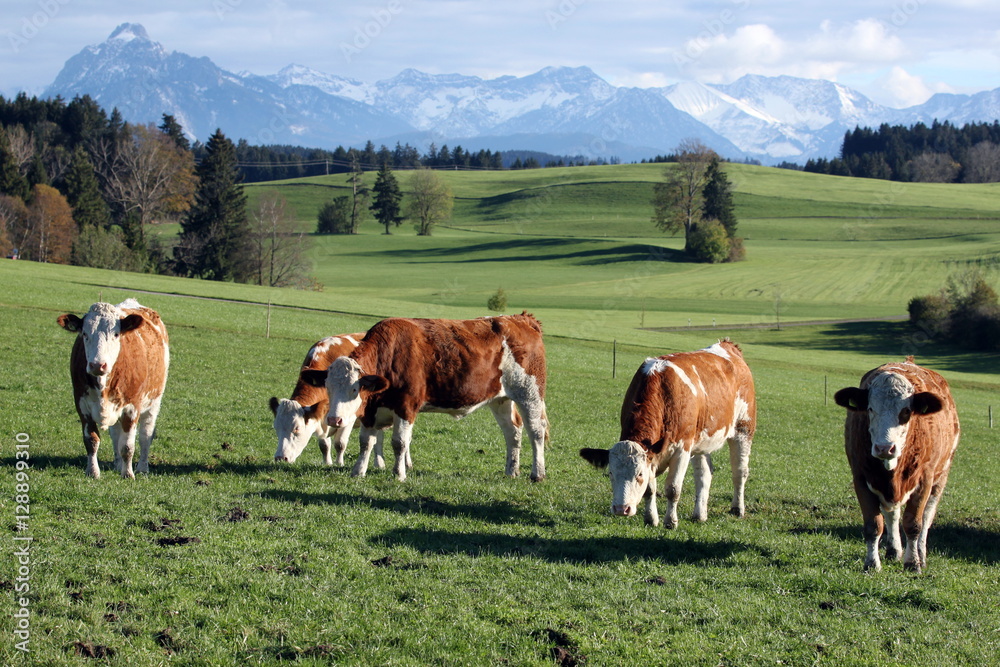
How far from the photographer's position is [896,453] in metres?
9.23

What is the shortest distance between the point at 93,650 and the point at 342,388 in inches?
259

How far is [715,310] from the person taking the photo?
7925 cm

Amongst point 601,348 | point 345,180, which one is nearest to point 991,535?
point 601,348

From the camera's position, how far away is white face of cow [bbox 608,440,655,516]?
10297mm

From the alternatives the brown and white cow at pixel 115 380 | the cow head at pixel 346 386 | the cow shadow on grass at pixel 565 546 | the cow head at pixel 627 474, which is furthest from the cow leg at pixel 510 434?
the brown and white cow at pixel 115 380

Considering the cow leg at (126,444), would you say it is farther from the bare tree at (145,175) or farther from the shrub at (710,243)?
the shrub at (710,243)

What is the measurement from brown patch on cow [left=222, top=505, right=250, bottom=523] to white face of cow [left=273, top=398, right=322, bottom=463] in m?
3.04

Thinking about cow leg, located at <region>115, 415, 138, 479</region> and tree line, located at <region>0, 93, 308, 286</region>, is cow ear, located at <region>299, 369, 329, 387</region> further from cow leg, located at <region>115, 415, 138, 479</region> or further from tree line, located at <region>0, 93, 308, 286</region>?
tree line, located at <region>0, 93, 308, 286</region>

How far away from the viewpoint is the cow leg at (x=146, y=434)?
12750mm

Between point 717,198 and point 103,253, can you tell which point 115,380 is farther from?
point 717,198

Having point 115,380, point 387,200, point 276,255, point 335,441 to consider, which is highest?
point 387,200

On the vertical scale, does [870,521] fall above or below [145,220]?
below

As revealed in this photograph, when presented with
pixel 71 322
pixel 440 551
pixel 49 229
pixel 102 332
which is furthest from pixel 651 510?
pixel 49 229

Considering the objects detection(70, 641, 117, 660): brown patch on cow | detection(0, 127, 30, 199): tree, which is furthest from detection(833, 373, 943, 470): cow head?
detection(0, 127, 30, 199): tree
